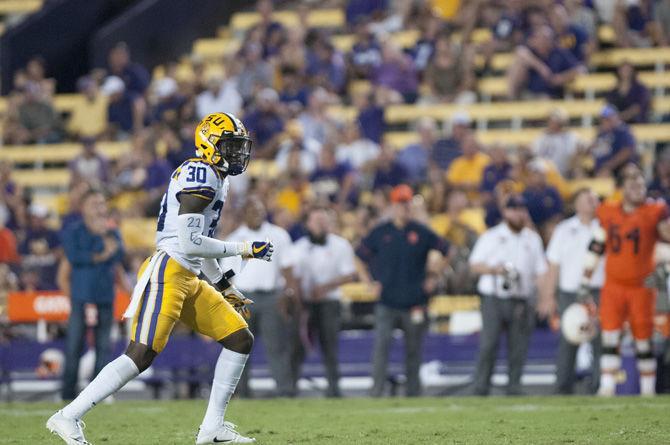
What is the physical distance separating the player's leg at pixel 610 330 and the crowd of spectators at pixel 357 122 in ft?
8.30

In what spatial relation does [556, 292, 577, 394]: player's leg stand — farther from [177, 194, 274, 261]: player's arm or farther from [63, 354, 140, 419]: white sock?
[63, 354, 140, 419]: white sock

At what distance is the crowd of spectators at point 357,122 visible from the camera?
53.6 ft

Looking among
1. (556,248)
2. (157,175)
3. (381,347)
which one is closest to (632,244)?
(556,248)

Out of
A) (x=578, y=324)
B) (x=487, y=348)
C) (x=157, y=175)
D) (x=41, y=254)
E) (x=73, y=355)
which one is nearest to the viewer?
(x=578, y=324)

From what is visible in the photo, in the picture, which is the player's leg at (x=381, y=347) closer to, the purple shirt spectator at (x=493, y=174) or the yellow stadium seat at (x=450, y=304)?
the yellow stadium seat at (x=450, y=304)

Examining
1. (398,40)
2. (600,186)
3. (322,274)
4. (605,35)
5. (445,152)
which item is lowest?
(322,274)

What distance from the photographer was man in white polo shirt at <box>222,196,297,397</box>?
45.7ft

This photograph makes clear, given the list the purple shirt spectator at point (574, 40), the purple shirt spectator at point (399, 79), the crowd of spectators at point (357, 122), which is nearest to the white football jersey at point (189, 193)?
the crowd of spectators at point (357, 122)

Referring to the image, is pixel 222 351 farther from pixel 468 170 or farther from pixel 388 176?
pixel 468 170

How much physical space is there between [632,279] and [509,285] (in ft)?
4.88

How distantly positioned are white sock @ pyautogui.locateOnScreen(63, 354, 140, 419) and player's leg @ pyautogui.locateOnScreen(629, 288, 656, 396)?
5774 mm

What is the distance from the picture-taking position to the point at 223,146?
8711mm

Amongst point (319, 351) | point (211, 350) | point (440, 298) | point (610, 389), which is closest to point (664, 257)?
point (610, 389)

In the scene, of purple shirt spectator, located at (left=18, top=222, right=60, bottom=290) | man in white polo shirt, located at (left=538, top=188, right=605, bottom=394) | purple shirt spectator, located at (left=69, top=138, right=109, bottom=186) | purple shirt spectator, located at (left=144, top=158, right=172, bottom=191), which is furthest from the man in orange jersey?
purple shirt spectator, located at (left=69, top=138, right=109, bottom=186)
